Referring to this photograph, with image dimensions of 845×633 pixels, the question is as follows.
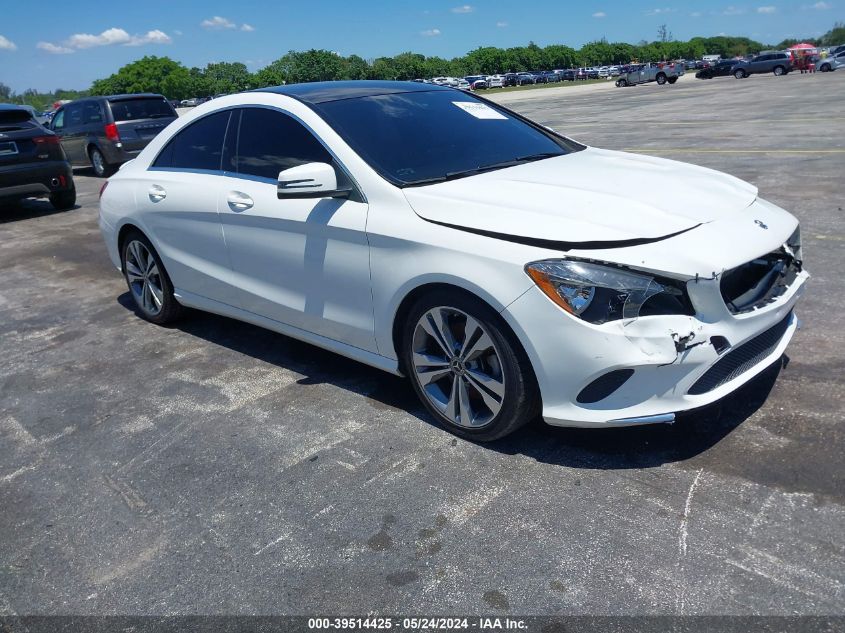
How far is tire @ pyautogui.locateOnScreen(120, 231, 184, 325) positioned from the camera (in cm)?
545

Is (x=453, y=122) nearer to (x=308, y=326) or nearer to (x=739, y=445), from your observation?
(x=308, y=326)

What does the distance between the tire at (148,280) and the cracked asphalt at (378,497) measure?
1.72ft

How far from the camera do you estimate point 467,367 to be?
3447 mm

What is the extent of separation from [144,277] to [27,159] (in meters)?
6.66

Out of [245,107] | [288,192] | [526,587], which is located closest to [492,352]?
[526,587]

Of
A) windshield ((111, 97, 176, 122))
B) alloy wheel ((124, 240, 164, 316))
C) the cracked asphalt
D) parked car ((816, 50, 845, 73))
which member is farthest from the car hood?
parked car ((816, 50, 845, 73))

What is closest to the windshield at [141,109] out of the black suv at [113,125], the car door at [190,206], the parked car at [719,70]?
the black suv at [113,125]

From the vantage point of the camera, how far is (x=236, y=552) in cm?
292

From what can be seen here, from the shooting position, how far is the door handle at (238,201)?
437 cm

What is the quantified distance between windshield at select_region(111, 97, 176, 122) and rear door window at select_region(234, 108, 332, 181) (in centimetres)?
1175

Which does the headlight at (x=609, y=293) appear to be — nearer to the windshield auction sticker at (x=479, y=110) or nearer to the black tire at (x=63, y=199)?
the windshield auction sticker at (x=479, y=110)

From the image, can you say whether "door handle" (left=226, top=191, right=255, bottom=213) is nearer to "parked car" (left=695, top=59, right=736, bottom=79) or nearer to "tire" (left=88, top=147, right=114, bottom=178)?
"tire" (left=88, top=147, right=114, bottom=178)

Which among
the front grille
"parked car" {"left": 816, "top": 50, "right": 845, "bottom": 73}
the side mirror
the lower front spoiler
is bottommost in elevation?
"parked car" {"left": 816, "top": 50, "right": 845, "bottom": 73}

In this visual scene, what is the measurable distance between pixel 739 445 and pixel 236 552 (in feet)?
7.23
